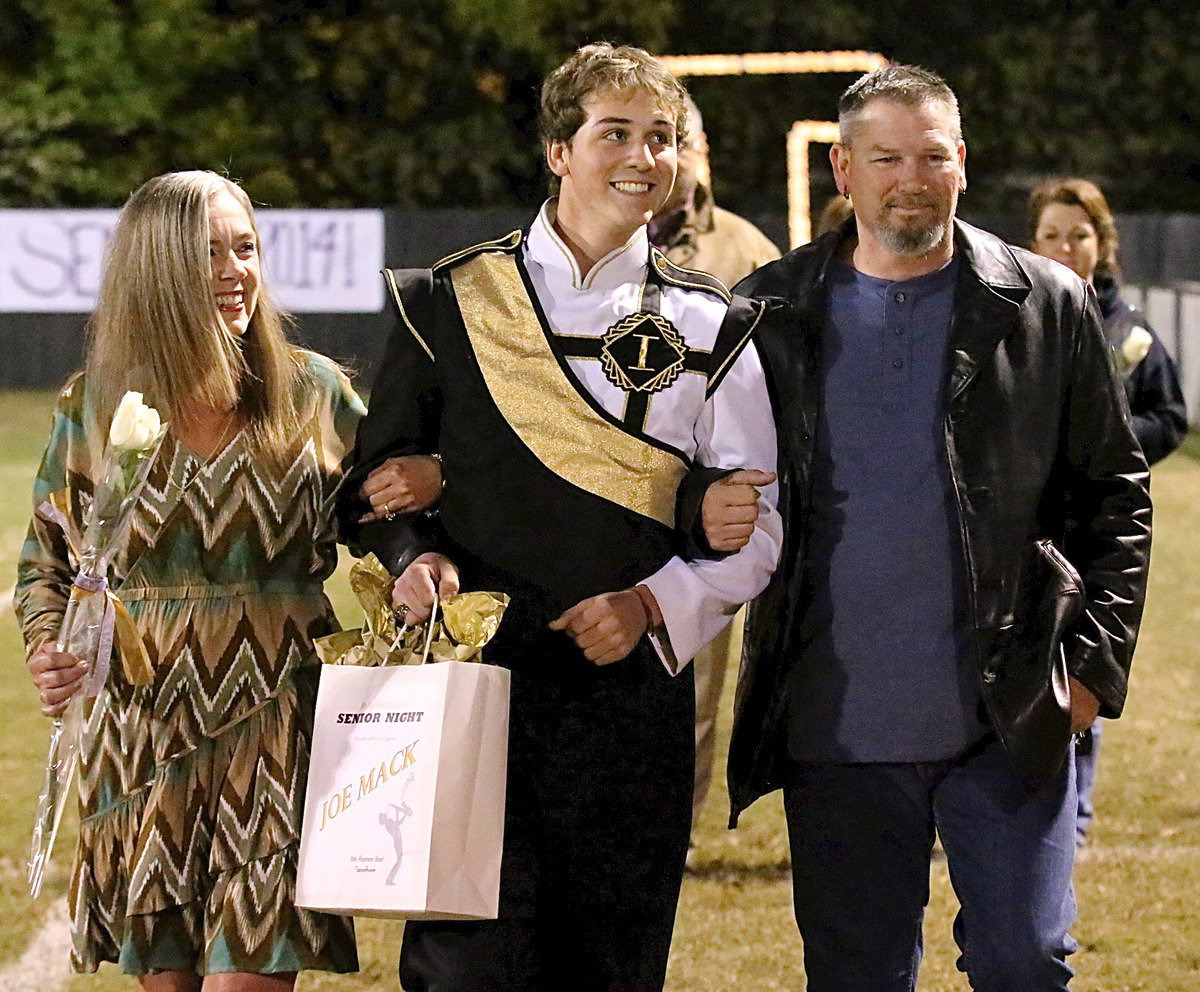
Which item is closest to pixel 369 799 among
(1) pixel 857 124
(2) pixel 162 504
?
(2) pixel 162 504

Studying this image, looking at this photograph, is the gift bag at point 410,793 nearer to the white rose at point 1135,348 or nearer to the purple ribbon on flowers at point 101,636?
the purple ribbon on flowers at point 101,636

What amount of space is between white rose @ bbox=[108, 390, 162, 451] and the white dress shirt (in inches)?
26.4

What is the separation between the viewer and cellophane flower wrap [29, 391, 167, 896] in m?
3.48

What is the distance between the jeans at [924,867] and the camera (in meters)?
3.58

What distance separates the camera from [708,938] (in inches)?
220

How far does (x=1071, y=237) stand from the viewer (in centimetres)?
623

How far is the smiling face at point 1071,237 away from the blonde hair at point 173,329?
3.11 meters

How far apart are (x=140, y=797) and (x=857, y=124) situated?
1.68 m

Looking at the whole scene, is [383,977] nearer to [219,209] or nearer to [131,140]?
[219,209]

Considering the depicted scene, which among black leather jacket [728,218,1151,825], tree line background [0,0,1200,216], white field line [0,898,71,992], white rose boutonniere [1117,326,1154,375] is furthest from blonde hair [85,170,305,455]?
tree line background [0,0,1200,216]

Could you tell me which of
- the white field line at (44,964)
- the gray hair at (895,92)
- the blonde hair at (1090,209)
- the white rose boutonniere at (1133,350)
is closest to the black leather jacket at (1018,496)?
the gray hair at (895,92)

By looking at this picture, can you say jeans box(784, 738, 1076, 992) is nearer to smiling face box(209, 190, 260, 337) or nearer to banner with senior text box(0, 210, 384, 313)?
smiling face box(209, 190, 260, 337)

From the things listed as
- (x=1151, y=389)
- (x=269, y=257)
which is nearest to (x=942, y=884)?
(x=1151, y=389)

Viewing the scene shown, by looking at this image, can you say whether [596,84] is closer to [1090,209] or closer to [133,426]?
[133,426]
